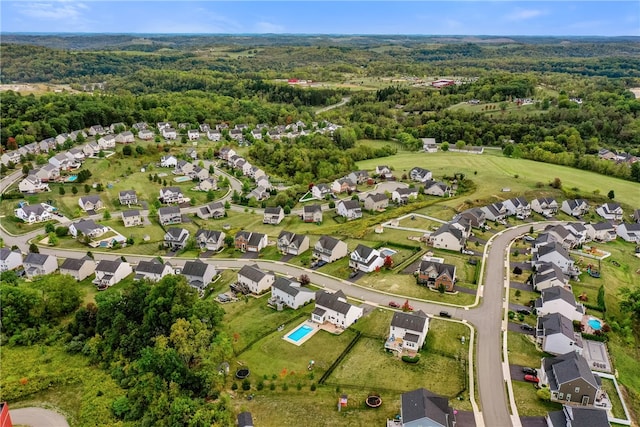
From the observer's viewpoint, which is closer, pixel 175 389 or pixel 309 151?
pixel 175 389

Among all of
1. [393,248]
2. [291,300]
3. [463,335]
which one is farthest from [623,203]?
[291,300]

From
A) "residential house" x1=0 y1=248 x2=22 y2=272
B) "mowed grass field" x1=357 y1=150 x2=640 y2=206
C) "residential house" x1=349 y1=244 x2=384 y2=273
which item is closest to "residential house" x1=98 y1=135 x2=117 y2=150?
"residential house" x1=0 y1=248 x2=22 y2=272

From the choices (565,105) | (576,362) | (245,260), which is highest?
(565,105)

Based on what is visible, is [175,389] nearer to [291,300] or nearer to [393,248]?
[291,300]

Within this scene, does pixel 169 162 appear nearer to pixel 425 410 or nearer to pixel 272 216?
pixel 272 216

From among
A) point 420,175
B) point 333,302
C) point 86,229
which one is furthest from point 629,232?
point 86,229
